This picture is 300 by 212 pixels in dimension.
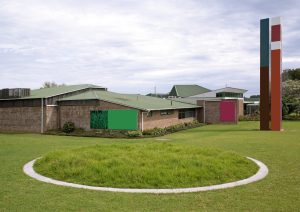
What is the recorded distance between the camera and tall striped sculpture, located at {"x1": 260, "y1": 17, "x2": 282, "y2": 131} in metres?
30.7

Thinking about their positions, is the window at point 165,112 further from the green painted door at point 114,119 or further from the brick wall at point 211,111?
the brick wall at point 211,111

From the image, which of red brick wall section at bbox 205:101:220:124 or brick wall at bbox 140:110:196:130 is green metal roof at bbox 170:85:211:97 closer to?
red brick wall section at bbox 205:101:220:124

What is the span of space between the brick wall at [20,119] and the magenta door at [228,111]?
2253 centimetres

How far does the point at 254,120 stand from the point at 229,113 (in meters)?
5.74

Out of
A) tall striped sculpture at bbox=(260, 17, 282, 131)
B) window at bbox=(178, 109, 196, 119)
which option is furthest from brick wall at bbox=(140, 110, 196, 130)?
tall striped sculpture at bbox=(260, 17, 282, 131)

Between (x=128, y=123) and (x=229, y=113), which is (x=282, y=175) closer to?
(x=128, y=123)

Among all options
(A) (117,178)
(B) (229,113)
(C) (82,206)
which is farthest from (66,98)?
(C) (82,206)

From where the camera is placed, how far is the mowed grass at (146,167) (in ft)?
33.6

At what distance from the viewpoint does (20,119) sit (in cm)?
3300

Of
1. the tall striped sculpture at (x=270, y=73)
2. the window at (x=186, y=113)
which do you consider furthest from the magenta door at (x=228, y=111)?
the tall striped sculpture at (x=270, y=73)

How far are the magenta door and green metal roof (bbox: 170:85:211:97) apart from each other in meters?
20.8

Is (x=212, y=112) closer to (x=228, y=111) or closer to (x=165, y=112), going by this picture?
(x=228, y=111)

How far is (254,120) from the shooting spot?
46.0m

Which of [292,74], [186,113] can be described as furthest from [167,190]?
[292,74]
